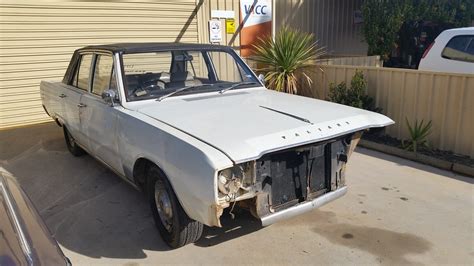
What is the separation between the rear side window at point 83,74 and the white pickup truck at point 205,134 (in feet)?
0.12

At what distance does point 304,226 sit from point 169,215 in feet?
4.24

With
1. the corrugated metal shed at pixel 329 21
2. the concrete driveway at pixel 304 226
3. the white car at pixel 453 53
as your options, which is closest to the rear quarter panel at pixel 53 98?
the concrete driveway at pixel 304 226

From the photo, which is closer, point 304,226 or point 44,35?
point 304,226

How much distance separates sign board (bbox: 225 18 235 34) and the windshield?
559 centimetres

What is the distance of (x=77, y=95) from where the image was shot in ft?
16.2

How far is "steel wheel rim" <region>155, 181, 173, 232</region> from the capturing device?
3.30m

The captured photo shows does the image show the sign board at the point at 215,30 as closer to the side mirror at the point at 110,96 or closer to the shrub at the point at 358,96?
the shrub at the point at 358,96

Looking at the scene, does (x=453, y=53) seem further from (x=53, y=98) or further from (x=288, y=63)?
(x=53, y=98)

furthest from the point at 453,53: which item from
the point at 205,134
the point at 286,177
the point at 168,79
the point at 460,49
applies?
the point at 205,134

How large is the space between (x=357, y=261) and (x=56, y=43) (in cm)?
753

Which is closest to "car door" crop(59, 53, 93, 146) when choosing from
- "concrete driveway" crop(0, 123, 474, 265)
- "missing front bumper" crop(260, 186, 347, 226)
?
"concrete driveway" crop(0, 123, 474, 265)

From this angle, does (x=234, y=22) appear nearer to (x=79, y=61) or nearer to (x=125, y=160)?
(x=79, y=61)

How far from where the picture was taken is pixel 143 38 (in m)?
9.22

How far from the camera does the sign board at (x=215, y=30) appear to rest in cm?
996
